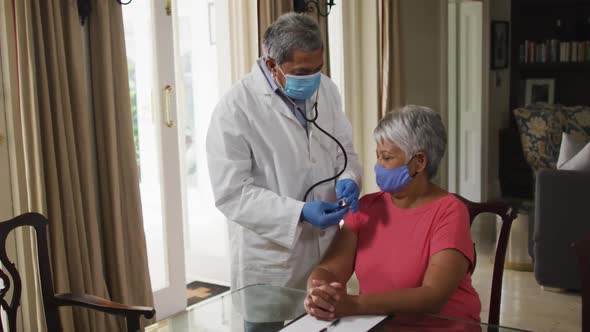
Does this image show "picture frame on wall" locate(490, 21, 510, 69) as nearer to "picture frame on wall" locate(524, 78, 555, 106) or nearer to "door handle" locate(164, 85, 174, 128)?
"picture frame on wall" locate(524, 78, 555, 106)

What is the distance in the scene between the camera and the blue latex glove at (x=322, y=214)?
165 cm

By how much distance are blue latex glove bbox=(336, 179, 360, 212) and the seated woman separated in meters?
0.05

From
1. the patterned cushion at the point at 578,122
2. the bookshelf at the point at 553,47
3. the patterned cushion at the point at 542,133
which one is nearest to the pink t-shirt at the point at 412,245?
the patterned cushion at the point at 542,133

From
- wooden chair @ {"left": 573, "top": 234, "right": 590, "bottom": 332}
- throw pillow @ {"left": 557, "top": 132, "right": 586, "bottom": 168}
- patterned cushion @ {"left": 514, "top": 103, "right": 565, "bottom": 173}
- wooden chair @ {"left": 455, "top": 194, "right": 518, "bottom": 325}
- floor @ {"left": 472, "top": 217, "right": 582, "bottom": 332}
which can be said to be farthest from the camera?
patterned cushion @ {"left": 514, "top": 103, "right": 565, "bottom": 173}

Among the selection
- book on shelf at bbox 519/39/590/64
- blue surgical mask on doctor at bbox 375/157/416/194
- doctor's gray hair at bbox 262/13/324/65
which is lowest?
blue surgical mask on doctor at bbox 375/157/416/194

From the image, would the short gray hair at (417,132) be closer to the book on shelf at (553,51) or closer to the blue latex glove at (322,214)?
the blue latex glove at (322,214)

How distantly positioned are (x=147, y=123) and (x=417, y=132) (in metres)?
1.76

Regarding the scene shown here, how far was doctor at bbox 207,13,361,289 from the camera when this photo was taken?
1.67m

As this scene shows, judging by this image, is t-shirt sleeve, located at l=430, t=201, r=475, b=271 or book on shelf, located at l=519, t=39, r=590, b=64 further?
book on shelf, located at l=519, t=39, r=590, b=64

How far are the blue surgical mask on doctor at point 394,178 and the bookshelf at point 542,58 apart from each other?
195 inches

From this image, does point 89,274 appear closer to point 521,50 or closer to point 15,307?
point 15,307

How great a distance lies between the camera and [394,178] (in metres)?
1.64

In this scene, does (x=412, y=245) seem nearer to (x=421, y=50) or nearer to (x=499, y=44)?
(x=421, y=50)

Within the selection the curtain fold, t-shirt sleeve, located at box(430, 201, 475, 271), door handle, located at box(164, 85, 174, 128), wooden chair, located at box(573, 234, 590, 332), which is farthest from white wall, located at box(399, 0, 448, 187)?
wooden chair, located at box(573, 234, 590, 332)
